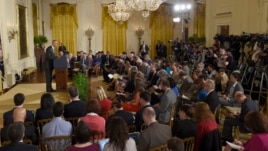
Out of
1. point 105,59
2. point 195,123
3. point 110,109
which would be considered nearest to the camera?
point 195,123

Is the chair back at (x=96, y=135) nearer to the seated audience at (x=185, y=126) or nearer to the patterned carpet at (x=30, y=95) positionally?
the seated audience at (x=185, y=126)

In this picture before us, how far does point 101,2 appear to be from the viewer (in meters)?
18.8

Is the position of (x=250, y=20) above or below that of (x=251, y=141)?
above

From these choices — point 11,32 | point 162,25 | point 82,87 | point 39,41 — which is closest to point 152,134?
point 82,87

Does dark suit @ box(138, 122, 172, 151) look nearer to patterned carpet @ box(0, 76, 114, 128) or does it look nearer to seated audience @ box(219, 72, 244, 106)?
seated audience @ box(219, 72, 244, 106)

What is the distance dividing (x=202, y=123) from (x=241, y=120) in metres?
1.60

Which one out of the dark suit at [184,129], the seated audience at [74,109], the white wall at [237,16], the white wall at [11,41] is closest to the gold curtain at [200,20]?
the white wall at [237,16]

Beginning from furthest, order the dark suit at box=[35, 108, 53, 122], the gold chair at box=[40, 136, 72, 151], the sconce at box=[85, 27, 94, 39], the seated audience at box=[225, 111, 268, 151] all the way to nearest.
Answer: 1. the sconce at box=[85, 27, 94, 39]
2. the dark suit at box=[35, 108, 53, 122]
3. the gold chair at box=[40, 136, 72, 151]
4. the seated audience at box=[225, 111, 268, 151]

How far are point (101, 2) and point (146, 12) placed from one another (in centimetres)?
971

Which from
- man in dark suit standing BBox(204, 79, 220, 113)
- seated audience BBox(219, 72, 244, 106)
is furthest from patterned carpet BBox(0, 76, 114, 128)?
man in dark suit standing BBox(204, 79, 220, 113)

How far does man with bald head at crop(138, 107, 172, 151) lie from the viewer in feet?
11.8

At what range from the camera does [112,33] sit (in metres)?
19.1

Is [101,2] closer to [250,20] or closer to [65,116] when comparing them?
[250,20]

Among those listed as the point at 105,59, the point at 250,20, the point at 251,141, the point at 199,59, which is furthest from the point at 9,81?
the point at 251,141
